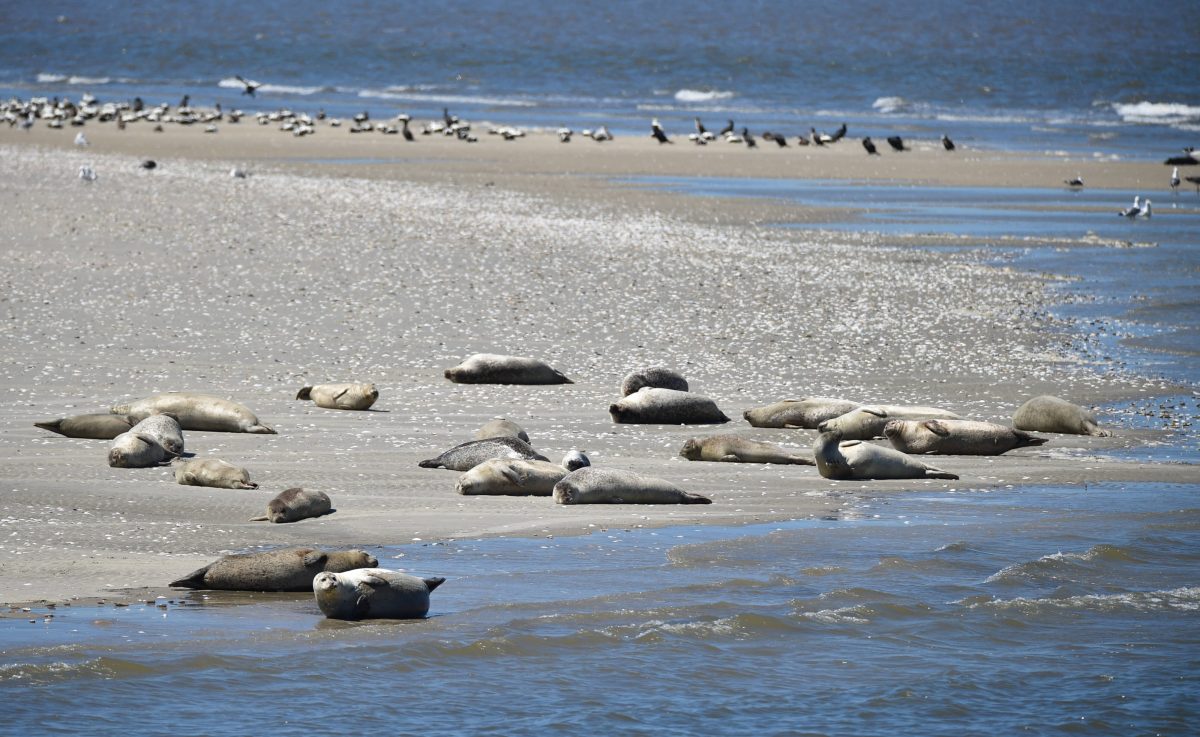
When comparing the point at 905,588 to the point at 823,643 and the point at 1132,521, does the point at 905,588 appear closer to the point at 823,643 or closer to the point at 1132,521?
the point at 823,643

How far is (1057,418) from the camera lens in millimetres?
8336

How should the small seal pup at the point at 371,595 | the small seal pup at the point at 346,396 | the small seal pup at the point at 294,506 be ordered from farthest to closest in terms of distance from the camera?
the small seal pup at the point at 346,396 < the small seal pup at the point at 294,506 < the small seal pup at the point at 371,595

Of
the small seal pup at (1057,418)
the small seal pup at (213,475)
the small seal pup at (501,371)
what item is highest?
the small seal pup at (501,371)

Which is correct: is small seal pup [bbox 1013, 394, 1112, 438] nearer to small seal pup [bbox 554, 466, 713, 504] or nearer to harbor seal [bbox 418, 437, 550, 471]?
small seal pup [bbox 554, 466, 713, 504]

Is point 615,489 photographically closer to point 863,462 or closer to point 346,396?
point 863,462

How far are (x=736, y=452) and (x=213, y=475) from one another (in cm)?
246

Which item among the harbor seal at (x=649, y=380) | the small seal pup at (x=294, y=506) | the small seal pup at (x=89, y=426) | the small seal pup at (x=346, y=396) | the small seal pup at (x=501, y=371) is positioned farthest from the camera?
the small seal pup at (x=501, y=371)

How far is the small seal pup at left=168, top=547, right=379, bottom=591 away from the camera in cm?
524

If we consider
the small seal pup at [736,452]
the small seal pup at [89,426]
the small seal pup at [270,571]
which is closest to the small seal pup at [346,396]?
the small seal pup at [89,426]

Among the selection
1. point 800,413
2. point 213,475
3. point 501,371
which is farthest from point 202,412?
point 800,413

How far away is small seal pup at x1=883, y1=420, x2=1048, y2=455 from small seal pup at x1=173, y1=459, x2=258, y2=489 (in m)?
3.07

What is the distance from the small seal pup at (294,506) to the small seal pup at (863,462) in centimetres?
234

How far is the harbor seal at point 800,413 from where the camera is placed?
8.30m

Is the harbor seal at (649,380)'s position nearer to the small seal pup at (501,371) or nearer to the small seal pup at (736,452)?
the small seal pup at (501,371)
